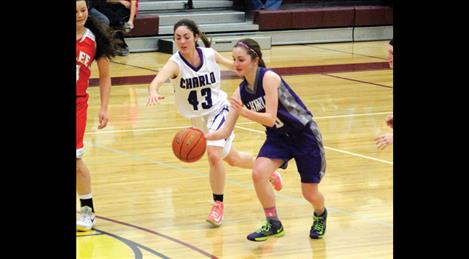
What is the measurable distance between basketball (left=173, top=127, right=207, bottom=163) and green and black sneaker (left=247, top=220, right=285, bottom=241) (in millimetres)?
577

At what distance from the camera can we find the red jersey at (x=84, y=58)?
543cm

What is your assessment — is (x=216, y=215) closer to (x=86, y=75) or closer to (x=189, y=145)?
(x=189, y=145)

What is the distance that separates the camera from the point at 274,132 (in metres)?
5.31

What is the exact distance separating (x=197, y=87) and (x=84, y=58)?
91 cm

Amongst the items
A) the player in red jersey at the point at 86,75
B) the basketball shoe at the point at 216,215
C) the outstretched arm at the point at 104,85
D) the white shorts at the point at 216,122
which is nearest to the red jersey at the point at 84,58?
the player in red jersey at the point at 86,75

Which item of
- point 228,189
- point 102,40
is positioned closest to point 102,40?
point 102,40

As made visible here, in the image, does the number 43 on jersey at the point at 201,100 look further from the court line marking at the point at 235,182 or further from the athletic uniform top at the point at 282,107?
the court line marking at the point at 235,182

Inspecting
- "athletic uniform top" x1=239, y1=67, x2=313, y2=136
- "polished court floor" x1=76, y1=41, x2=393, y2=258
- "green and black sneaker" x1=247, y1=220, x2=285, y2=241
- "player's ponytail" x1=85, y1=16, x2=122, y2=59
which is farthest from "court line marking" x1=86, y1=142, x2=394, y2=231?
"player's ponytail" x1=85, y1=16, x2=122, y2=59

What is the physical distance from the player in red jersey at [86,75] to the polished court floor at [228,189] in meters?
0.17

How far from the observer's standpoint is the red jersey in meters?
5.43

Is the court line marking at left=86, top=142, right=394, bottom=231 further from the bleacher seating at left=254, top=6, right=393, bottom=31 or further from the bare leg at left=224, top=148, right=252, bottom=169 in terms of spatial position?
the bleacher seating at left=254, top=6, right=393, bottom=31

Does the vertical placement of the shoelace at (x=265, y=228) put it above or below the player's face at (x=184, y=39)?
below
